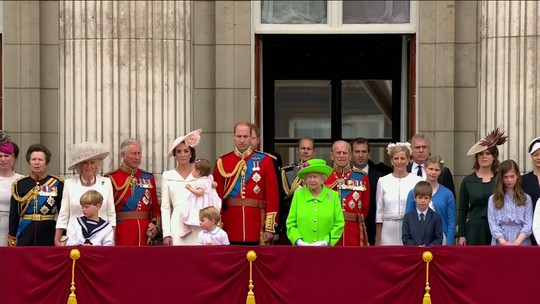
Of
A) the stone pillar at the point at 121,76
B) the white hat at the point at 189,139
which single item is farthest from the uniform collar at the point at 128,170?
the stone pillar at the point at 121,76

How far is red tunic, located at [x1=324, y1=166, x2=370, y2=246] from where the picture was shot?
1492 centimetres

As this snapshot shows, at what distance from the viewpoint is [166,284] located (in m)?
13.7

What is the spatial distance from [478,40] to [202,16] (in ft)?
10.7

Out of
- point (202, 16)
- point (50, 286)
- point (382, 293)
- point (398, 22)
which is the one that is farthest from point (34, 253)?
point (398, 22)

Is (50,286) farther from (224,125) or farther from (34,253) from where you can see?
(224,125)

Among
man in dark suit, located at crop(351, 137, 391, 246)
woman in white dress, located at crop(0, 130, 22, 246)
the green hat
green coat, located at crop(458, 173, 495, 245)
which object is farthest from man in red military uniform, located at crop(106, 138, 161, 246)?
green coat, located at crop(458, 173, 495, 245)

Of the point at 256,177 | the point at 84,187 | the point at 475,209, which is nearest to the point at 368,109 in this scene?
the point at 256,177

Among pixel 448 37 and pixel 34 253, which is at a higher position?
pixel 448 37

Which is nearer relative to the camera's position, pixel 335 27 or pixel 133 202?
pixel 133 202

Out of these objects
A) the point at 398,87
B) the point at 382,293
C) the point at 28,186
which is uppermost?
the point at 398,87

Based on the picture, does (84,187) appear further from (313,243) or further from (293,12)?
(293,12)

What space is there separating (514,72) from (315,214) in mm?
3829

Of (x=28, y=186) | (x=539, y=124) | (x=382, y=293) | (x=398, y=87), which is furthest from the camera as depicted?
(x=398, y=87)

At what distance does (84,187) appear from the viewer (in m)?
14.4
